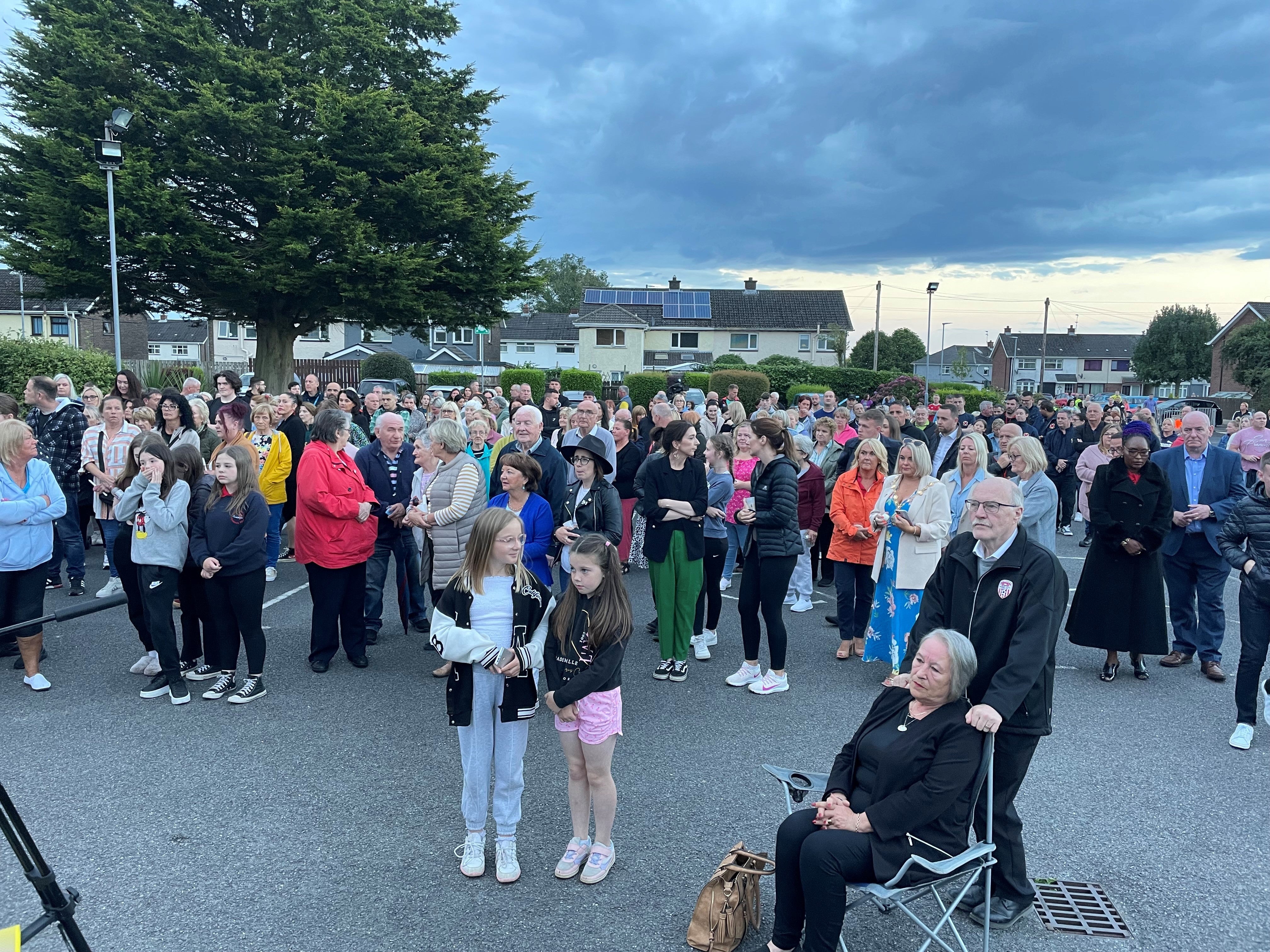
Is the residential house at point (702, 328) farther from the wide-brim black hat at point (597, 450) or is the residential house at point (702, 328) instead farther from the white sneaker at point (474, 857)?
the white sneaker at point (474, 857)

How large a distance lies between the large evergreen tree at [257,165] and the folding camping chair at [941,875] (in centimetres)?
2486

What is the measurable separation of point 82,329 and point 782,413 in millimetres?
58703

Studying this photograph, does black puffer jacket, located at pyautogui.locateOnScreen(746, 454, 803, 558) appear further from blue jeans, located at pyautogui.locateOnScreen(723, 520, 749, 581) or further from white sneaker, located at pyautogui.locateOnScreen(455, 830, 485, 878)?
white sneaker, located at pyautogui.locateOnScreen(455, 830, 485, 878)

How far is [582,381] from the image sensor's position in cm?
3784

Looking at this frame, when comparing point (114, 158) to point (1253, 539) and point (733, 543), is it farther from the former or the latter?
point (1253, 539)

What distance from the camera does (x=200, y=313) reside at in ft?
93.1

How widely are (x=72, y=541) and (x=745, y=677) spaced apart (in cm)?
717

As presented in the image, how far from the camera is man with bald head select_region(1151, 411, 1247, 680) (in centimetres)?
662

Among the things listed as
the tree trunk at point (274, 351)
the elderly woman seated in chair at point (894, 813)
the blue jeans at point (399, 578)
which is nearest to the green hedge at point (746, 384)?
the tree trunk at point (274, 351)

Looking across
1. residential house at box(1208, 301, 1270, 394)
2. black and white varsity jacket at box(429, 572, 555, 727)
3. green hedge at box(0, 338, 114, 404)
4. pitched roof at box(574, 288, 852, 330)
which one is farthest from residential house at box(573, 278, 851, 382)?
black and white varsity jacket at box(429, 572, 555, 727)

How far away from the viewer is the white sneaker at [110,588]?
8.15 meters

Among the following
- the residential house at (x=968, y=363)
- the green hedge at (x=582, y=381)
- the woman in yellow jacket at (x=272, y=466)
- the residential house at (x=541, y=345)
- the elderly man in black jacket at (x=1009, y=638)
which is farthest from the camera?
the residential house at (x=968, y=363)

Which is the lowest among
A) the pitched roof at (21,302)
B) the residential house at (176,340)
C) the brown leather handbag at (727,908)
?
the brown leather handbag at (727,908)

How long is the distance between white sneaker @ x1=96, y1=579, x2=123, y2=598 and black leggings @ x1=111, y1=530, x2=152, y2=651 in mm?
1890
